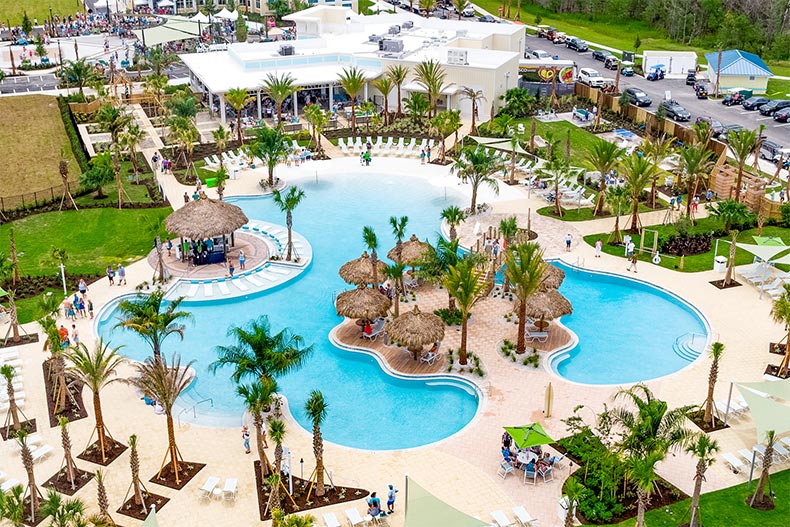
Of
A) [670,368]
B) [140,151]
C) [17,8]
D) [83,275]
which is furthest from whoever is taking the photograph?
[17,8]

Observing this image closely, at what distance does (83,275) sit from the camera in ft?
131

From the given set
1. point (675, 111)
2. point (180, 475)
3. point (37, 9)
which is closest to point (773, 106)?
point (675, 111)

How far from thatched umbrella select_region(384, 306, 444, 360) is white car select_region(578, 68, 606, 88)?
44.4m

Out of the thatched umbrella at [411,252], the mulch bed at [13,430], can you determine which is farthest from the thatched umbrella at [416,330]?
the mulch bed at [13,430]

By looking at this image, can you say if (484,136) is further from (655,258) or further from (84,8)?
(84,8)

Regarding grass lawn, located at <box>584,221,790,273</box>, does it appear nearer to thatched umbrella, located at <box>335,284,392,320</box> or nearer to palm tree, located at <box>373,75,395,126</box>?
thatched umbrella, located at <box>335,284,392,320</box>

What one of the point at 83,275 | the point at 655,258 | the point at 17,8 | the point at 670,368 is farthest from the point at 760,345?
the point at 17,8

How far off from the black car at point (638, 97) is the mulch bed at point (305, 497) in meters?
48.2

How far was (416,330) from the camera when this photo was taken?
Answer: 31.7m

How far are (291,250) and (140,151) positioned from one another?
70.7 ft

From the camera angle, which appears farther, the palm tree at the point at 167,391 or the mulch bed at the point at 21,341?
the mulch bed at the point at 21,341

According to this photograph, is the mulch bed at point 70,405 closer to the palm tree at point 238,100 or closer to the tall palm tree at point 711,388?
the tall palm tree at point 711,388

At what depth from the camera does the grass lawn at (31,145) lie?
54156 millimetres

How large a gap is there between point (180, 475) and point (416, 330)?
10121 mm
